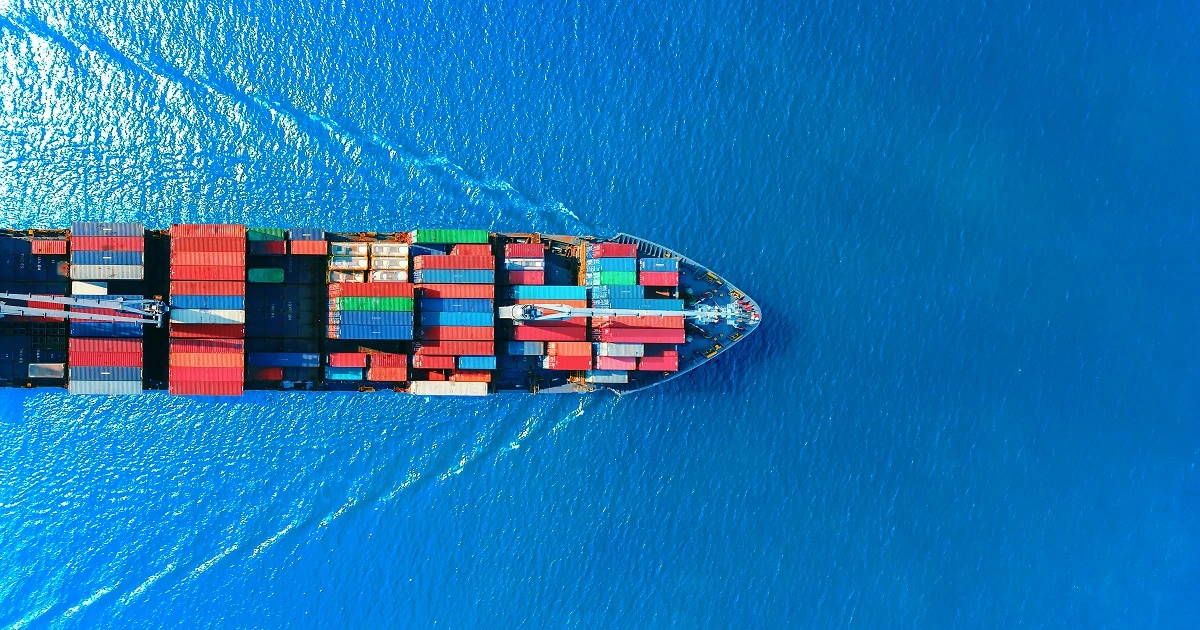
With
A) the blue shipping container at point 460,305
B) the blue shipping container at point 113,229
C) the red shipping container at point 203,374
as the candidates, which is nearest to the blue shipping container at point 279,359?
the red shipping container at point 203,374

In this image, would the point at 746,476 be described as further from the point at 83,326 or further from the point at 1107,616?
the point at 83,326

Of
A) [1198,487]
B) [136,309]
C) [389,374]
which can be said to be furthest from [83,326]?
[1198,487]

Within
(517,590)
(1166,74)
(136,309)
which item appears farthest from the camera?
(1166,74)

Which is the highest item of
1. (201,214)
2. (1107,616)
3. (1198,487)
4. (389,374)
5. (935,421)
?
(201,214)

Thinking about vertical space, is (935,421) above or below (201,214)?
below

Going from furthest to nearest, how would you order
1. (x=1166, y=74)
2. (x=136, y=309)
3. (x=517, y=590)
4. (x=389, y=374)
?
→ (x=1166, y=74) < (x=517, y=590) < (x=389, y=374) < (x=136, y=309)

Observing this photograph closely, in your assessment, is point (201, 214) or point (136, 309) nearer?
point (136, 309)
